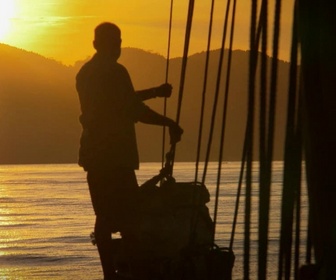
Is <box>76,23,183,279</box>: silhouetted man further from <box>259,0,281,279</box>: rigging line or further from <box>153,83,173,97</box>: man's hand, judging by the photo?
<box>259,0,281,279</box>: rigging line

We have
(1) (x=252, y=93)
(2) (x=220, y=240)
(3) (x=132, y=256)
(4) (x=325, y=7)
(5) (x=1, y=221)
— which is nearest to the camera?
(4) (x=325, y=7)

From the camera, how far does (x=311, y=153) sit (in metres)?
2.97

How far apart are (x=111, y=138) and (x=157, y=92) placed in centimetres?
45

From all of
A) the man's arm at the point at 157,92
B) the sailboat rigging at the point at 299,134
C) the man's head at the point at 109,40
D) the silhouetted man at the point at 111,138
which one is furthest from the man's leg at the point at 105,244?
the sailboat rigging at the point at 299,134

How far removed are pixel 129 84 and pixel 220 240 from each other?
50.9 feet

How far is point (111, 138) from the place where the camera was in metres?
6.24

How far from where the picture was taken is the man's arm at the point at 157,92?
639 centimetres

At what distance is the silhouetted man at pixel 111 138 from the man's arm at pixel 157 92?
164mm

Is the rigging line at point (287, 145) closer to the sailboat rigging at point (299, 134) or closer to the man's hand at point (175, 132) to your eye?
the sailboat rigging at point (299, 134)

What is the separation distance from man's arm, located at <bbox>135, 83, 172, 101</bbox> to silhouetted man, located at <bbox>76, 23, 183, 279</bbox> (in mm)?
164

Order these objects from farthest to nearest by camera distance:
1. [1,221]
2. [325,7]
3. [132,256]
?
[1,221] → [132,256] → [325,7]

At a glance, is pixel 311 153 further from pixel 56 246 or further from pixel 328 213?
pixel 56 246

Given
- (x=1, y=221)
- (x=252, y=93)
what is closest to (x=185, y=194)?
(x=252, y=93)

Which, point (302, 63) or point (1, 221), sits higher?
point (302, 63)
